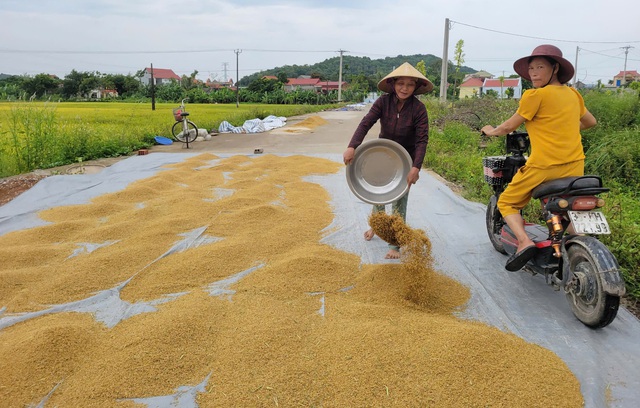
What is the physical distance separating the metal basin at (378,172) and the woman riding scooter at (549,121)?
0.85m

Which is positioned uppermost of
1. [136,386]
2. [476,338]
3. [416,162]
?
[416,162]

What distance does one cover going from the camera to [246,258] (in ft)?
10.2

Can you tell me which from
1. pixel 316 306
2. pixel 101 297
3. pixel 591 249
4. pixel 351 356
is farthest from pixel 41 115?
pixel 591 249

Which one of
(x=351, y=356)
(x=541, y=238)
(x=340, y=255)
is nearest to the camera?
(x=351, y=356)

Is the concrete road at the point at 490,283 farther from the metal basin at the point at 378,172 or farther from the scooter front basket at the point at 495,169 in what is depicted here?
the scooter front basket at the point at 495,169

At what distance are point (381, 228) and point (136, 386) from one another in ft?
5.88

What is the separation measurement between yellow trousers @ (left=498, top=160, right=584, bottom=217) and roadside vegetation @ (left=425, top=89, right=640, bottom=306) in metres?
0.80

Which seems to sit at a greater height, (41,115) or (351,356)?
(41,115)

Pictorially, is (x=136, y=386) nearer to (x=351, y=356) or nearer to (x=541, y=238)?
(x=351, y=356)

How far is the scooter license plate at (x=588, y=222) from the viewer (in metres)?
2.23

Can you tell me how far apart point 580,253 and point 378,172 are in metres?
1.42

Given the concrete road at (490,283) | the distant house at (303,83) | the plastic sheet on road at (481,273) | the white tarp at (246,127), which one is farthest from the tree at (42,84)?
the plastic sheet on road at (481,273)

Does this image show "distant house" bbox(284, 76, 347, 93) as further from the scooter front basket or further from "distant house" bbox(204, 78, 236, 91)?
the scooter front basket

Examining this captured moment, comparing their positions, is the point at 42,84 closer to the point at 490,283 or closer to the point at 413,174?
the point at 413,174
